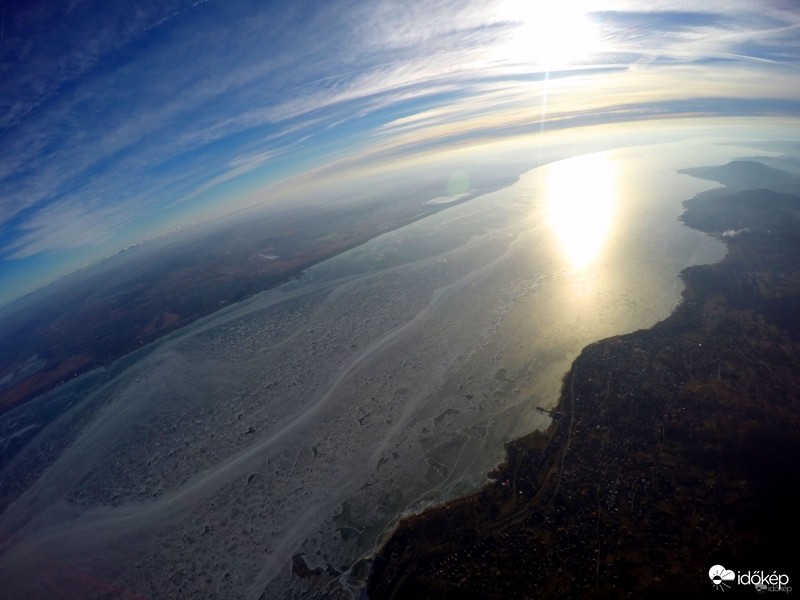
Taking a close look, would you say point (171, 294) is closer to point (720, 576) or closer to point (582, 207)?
point (582, 207)

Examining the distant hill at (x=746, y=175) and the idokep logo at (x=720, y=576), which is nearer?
the idokep logo at (x=720, y=576)

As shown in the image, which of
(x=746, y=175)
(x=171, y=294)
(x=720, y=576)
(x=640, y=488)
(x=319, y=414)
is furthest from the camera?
(x=171, y=294)

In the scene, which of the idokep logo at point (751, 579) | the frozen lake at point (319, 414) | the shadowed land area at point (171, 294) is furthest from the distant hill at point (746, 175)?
A: the idokep logo at point (751, 579)

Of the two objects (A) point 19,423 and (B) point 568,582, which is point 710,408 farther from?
(A) point 19,423

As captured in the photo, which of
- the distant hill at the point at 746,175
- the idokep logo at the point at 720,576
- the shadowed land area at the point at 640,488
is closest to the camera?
the idokep logo at the point at 720,576

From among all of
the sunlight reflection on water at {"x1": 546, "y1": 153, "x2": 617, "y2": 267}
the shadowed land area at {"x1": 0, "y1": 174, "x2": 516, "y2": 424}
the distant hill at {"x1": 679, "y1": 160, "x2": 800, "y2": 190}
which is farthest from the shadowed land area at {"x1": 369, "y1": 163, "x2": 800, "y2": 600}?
the distant hill at {"x1": 679, "y1": 160, "x2": 800, "y2": 190}

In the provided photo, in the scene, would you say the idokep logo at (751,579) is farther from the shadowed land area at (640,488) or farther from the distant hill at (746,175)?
the distant hill at (746,175)

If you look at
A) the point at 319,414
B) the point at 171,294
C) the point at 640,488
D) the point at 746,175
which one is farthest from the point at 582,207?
the point at 171,294

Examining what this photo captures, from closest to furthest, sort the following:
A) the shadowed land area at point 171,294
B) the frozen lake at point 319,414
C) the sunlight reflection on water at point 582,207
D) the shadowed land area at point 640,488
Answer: the shadowed land area at point 640,488 < the frozen lake at point 319,414 < the sunlight reflection on water at point 582,207 < the shadowed land area at point 171,294
